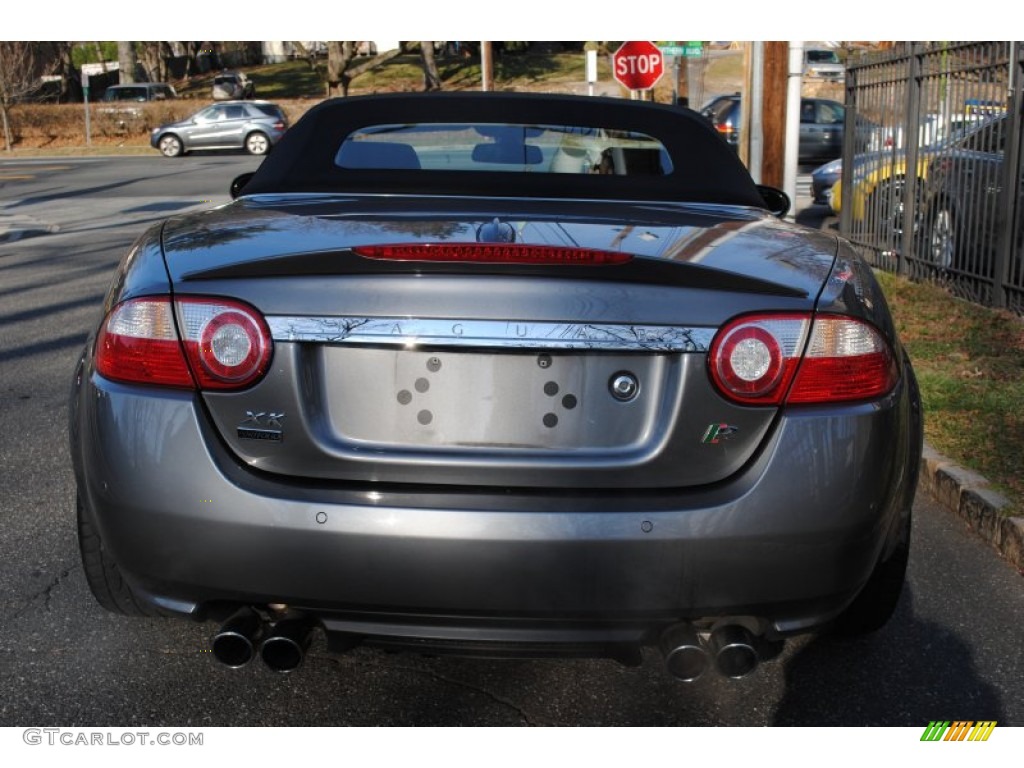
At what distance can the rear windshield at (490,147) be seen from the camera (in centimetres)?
404

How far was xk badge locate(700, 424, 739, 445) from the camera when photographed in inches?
102

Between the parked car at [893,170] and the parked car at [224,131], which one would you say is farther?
the parked car at [224,131]

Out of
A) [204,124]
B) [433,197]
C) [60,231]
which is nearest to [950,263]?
[433,197]

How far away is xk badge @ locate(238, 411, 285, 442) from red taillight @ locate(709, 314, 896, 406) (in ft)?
3.02

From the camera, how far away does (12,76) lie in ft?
143

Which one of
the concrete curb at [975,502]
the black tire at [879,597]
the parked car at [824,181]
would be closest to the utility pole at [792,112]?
the parked car at [824,181]

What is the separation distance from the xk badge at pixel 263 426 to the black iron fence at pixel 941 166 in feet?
23.6

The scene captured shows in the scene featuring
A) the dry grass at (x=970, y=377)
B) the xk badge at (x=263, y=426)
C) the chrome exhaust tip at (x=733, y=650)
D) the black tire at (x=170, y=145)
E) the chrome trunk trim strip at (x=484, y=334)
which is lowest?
the black tire at (x=170, y=145)

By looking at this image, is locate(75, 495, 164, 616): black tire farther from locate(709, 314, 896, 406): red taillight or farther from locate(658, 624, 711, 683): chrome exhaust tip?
locate(709, 314, 896, 406): red taillight

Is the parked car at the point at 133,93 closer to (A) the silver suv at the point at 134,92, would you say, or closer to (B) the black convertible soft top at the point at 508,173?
(A) the silver suv at the point at 134,92

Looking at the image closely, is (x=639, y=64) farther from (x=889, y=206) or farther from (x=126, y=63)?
(x=126, y=63)

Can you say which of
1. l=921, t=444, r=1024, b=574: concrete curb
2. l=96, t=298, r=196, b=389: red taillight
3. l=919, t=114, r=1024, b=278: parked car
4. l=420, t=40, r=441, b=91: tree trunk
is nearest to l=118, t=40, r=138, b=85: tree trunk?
l=420, t=40, r=441, b=91: tree trunk

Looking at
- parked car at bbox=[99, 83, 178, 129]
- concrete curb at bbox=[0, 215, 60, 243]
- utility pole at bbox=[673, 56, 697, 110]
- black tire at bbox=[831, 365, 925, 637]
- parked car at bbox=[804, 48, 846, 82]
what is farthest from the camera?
parked car at bbox=[99, 83, 178, 129]

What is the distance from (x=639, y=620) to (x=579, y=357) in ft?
1.87
